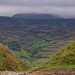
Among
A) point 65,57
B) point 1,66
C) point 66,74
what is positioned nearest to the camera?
point 66,74

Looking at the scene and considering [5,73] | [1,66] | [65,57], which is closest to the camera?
[5,73]

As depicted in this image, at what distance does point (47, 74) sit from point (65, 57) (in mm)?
6336

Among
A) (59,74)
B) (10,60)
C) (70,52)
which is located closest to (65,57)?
(70,52)

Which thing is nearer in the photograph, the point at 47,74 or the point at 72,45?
the point at 47,74

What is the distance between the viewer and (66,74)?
14.1 metres

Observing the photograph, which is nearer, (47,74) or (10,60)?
(47,74)

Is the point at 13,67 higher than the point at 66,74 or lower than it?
lower

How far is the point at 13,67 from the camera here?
19.9 meters

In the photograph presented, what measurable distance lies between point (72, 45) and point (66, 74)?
9.02m

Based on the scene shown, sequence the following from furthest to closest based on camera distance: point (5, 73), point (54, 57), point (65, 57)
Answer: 1. point (54, 57)
2. point (65, 57)
3. point (5, 73)

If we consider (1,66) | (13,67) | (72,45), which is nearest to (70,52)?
(72,45)

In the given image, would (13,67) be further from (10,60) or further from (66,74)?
(66,74)

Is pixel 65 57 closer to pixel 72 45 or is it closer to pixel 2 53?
pixel 72 45

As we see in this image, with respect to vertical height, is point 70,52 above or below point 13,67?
above
